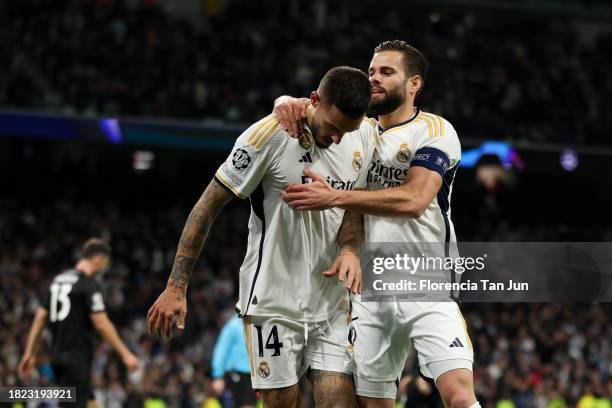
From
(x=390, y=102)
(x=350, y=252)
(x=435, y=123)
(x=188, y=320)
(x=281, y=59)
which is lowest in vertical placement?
(x=350, y=252)

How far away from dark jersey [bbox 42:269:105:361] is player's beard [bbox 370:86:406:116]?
Answer: 4.31 metres

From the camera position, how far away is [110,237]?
1920 cm

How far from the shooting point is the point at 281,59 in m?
22.5

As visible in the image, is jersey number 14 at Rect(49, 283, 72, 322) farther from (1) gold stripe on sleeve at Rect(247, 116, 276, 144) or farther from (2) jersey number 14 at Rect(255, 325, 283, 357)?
(1) gold stripe on sleeve at Rect(247, 116, 276, 144)

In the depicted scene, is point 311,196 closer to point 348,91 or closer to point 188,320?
point 348,91

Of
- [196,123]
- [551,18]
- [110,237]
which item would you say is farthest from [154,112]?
[551,18]

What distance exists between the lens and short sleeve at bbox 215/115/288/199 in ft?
16.1

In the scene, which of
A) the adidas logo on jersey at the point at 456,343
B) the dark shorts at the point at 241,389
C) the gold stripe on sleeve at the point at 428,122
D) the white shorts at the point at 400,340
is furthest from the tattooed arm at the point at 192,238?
the dark shorts at the point at 241,389

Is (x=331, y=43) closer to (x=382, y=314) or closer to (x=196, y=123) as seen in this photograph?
(x=196, y=123)

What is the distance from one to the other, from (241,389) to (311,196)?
529cm

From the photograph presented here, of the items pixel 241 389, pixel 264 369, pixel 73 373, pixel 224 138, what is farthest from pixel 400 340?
pixel 224 138

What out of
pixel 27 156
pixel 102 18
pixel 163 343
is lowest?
pixel 163 343

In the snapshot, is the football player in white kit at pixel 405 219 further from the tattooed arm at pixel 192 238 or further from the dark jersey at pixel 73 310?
the dark jersey at pixel 73 310

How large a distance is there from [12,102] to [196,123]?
144 inches
